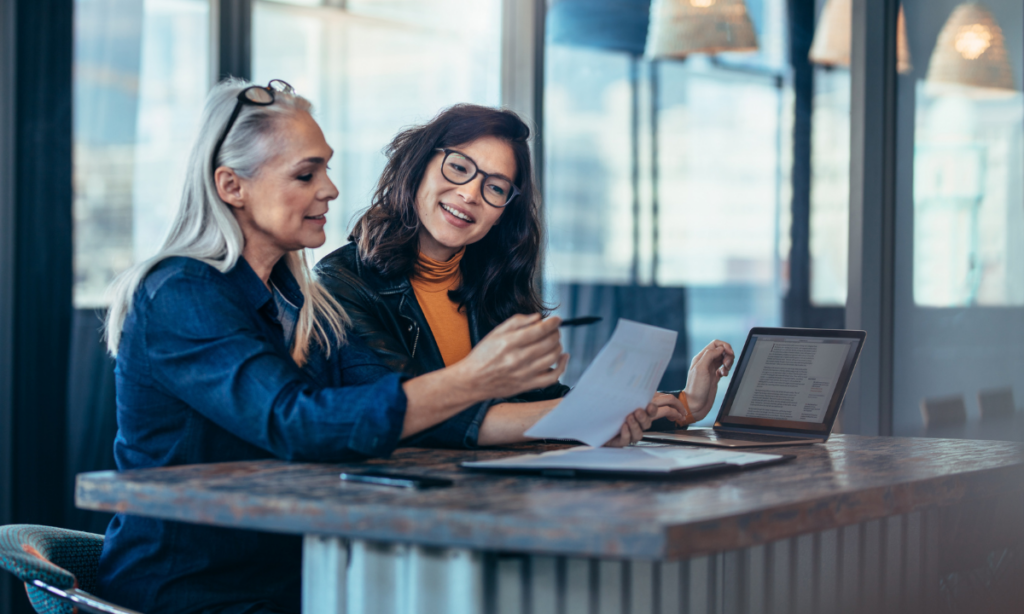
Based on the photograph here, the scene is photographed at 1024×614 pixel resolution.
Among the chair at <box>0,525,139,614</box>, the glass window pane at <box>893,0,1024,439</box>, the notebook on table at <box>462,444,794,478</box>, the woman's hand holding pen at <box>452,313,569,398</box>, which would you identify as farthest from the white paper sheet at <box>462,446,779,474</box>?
the glass window pane at <box>893,0,1024,439</box>

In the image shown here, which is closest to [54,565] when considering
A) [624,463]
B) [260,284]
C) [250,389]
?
[250,389]

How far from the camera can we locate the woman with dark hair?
1973mm

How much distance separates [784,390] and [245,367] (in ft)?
3.52

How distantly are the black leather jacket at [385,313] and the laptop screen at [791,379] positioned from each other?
0.45 metres

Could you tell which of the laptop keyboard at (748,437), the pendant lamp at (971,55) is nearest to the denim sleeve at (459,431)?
the laptop keyboard at (748,437)

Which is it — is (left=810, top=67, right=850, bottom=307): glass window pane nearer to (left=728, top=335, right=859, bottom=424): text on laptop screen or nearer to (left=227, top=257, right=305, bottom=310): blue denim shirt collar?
(left=728, top=335, right=859, bottom=424): text on laptop screen

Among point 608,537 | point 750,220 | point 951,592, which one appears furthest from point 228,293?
point 750,220

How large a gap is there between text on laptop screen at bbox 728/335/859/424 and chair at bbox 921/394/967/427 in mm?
1217

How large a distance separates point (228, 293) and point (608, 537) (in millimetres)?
779

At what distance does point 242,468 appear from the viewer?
1306 millimetres

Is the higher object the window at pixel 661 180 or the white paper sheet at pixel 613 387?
the window at pixel 661 180

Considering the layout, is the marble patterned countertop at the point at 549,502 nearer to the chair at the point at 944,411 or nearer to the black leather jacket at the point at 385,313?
the black leather jacket at the point at 385,313

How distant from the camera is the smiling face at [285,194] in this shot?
5.02 feet

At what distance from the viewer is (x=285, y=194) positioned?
5.08 ft
